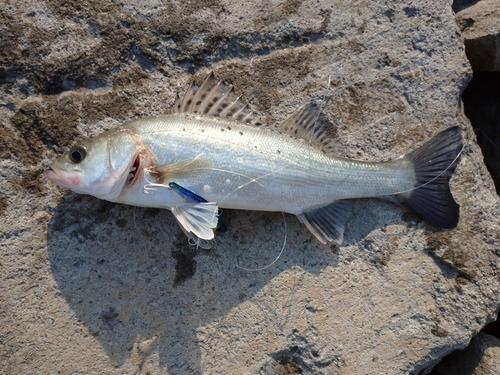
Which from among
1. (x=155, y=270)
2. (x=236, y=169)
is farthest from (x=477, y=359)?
(x=155, y=270)

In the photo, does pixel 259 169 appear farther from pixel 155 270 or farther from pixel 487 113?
pixel 487 113

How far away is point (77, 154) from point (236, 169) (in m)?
0.98

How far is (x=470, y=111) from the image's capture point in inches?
162

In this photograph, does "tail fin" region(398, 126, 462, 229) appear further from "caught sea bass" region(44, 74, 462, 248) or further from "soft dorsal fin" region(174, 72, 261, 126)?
"soft dorsal fin" region(174, 72, 261, 126)

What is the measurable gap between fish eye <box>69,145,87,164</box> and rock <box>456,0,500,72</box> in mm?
3179

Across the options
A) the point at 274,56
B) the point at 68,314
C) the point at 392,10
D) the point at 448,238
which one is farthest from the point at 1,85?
the point at 448,238

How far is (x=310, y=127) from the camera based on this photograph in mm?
3076

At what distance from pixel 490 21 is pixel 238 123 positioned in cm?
238

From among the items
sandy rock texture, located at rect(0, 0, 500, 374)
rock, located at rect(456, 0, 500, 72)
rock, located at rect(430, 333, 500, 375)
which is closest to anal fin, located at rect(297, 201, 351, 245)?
sandy rock texture, located at rect(0, 0, 500, 374)

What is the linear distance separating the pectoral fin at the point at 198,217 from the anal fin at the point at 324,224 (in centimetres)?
62

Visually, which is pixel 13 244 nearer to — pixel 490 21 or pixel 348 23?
pixel 348 23

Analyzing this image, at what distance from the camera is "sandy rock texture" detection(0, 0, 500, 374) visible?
2.96 m

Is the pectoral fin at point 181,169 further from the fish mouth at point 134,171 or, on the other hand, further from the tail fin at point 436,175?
the tail fin at point 436,175

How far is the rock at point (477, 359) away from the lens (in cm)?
323
